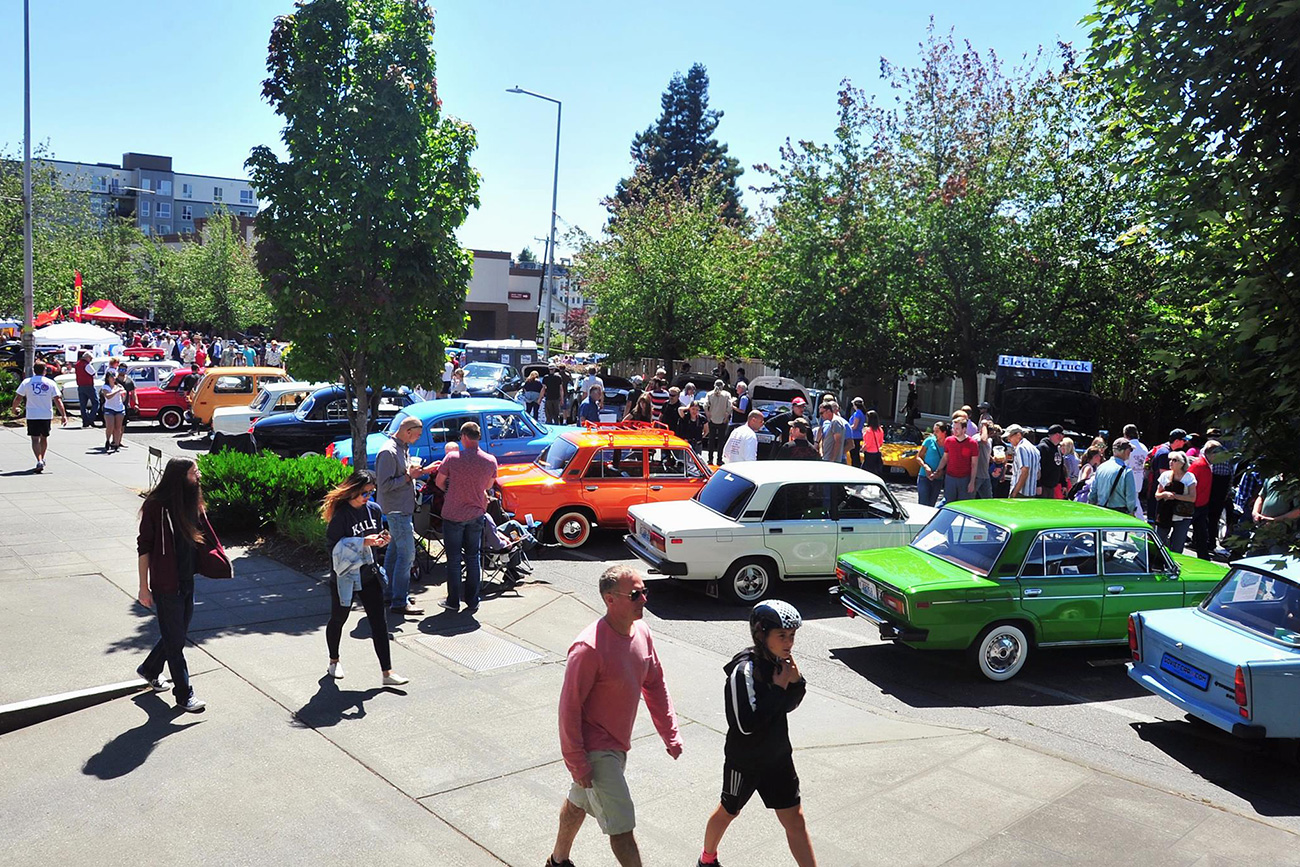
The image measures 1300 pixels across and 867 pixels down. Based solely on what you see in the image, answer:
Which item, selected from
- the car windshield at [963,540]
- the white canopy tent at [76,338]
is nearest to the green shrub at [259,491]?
the car windshield at [963,540]

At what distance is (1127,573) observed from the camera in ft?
29.5

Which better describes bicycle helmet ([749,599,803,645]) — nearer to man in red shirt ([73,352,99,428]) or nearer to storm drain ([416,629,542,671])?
storm drain ([416,629,542,671])

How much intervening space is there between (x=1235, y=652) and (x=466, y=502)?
20.6 feet

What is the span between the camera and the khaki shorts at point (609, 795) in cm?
448

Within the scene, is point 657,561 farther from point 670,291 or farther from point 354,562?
point 670,291

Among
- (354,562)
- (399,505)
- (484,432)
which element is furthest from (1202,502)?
(354,562)

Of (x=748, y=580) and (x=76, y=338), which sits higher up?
(x=76, y=338)

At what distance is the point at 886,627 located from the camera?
8492 millimetres

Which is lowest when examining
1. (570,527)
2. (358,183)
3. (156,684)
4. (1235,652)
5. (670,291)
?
(156,684)

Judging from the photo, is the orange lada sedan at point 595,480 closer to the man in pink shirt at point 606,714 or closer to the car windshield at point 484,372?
the man in pink shirt at point 606,714

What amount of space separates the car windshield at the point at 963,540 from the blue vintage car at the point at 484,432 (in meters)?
6.58

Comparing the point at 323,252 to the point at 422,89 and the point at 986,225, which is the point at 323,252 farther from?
the point at 986,225

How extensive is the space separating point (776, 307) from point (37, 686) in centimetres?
2101

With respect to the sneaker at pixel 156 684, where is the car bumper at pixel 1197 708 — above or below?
above
